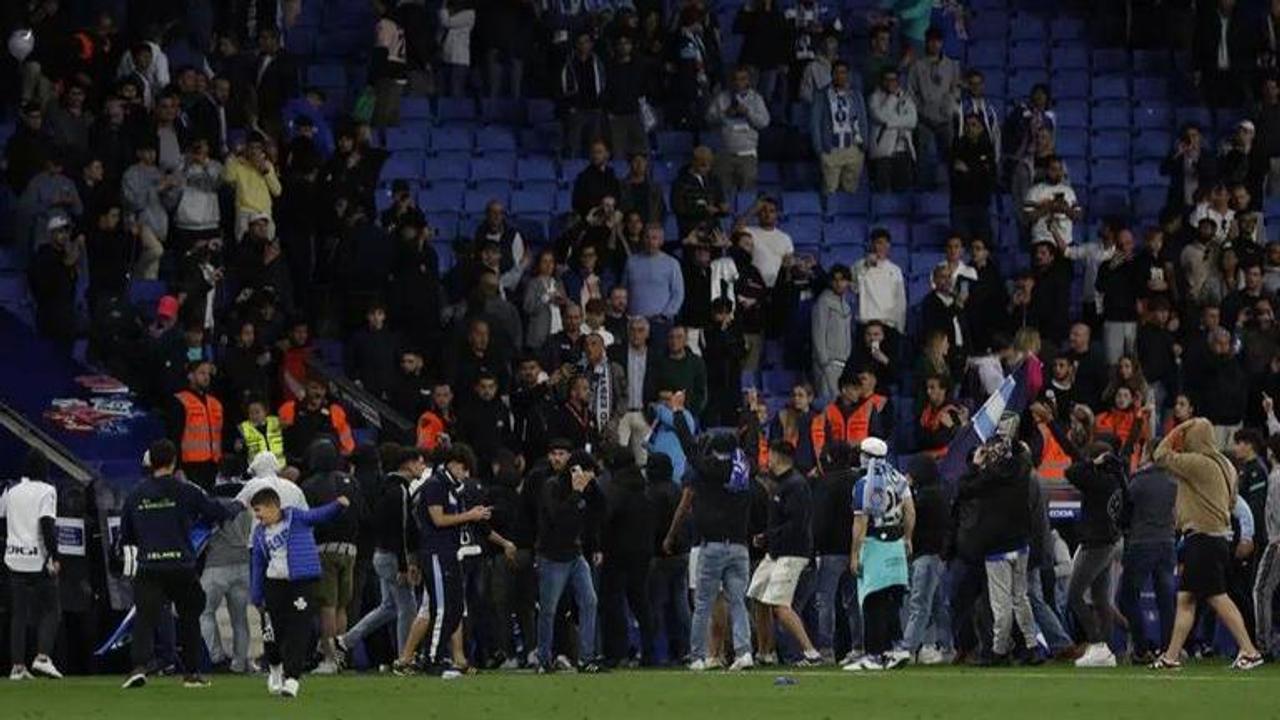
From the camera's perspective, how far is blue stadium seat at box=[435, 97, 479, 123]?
36.8 meters

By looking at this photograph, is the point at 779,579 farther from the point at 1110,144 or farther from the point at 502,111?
the point at 1110,144

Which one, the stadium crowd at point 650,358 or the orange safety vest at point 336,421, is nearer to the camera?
the stadium crowd at point 650,358

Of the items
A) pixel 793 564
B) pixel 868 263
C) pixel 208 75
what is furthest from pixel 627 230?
pixel 793 564

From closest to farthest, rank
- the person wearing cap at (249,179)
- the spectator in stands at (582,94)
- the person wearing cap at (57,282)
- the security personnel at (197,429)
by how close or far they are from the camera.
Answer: the security personnel at (197,429), the person wearing cap at (57,282), the person wearing cap at (249,179), the spectator in stands at (582,94)

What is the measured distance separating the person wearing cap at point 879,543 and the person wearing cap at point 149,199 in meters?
9.18

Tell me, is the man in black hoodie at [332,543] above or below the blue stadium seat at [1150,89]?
below

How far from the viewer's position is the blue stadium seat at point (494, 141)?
36.3m

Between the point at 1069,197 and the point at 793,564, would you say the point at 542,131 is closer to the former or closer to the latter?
the point at 1069,197

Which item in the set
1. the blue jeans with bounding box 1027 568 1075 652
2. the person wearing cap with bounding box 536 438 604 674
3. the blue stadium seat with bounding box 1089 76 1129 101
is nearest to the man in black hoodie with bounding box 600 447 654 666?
the person wearing cap with bounding box 536 438 604 674

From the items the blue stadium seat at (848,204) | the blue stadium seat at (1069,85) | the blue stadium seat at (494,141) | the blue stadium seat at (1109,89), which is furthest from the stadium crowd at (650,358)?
the blue stadium seat at (1109,89)

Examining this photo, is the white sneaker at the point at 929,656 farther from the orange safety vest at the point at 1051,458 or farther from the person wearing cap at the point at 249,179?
the person wearing cap at the point at 249,179

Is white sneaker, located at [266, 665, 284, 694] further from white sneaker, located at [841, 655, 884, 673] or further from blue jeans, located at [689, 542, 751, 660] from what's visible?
white sneaker, located at [841, 655, 884, 673]

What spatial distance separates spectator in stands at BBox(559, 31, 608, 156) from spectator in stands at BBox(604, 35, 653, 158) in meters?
0.11

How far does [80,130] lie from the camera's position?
110 feet
